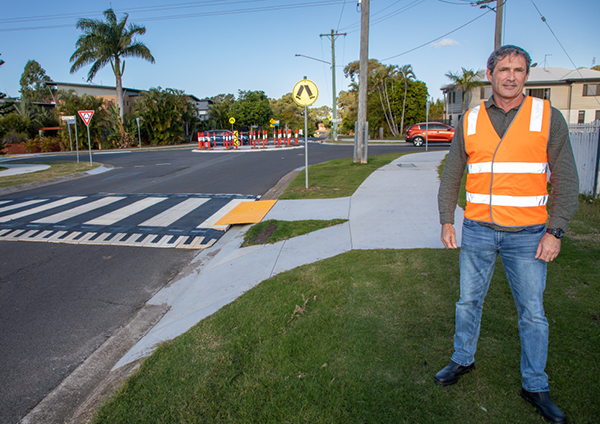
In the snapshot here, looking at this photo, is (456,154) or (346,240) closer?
(456,154)

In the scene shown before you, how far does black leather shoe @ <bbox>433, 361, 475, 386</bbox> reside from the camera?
2.78 metres

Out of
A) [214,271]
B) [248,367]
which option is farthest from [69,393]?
[214,271]

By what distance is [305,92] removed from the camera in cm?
995

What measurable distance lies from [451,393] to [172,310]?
9.98 ft

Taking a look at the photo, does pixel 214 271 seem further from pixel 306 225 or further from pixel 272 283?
pixel 306 225

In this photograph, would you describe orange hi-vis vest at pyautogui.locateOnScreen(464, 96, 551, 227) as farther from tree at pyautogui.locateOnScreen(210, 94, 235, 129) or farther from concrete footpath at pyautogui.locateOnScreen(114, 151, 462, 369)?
tree at pyautogui.locateOnScreen(210, 94, 235, 129)

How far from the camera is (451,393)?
8.93 feet

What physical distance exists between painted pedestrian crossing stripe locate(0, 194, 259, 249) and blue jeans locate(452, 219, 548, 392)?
4.87 metres

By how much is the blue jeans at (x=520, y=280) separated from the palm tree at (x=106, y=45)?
43316mm

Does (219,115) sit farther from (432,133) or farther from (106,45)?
(432,133)

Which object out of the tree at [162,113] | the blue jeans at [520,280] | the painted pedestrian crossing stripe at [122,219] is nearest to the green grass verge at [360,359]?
the blue jeans at [520,280]

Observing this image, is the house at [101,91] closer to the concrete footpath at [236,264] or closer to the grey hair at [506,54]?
the concrete footpath at [236,264]

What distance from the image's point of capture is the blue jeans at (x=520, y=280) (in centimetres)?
252

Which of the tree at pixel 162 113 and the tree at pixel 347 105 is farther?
the tree at pixel 347 105
